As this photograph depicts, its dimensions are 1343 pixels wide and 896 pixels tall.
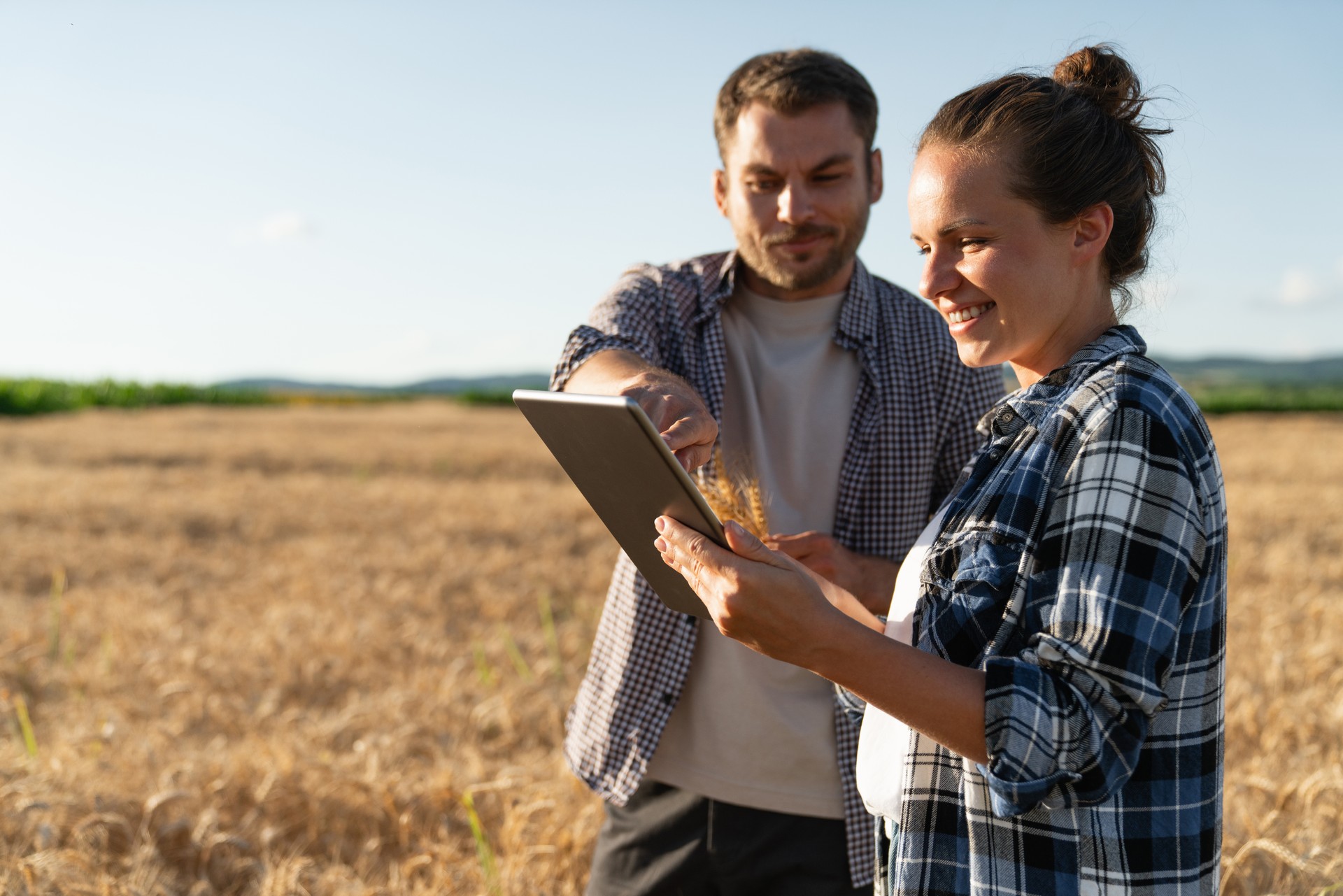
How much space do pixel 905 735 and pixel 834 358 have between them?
1.30 metres

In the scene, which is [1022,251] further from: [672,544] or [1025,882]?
[1025,882]

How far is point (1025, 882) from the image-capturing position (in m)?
1.43

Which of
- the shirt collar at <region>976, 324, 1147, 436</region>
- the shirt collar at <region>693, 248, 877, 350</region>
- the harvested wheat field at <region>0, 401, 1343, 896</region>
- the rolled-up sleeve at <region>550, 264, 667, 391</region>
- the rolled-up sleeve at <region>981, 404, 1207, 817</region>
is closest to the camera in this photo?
the rolled-up sleeve at <region>981, 404, 1207, 817</region>

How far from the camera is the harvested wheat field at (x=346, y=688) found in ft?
10.9

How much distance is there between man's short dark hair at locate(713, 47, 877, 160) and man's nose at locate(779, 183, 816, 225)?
18 centimetres

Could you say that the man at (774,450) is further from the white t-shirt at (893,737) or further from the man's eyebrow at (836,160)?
the white t-shirt at (893,737)

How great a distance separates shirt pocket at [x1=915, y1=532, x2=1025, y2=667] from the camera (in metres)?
1.42

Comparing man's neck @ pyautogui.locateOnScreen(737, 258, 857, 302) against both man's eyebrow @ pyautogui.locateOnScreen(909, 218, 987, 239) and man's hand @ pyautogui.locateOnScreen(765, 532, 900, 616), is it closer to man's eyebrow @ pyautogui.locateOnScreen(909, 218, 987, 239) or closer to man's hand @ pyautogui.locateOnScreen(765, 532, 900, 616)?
man's hand @ pyautogui.locateOnScreen(765, 532, 900, 616)

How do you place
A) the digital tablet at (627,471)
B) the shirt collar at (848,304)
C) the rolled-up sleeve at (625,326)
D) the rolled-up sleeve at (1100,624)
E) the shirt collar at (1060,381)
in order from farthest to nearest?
the shirt collar at (848,304)
the rolled-up sleeve at (625,326)
the shirt collar at (1060,381)
the digital tablet at (627,471)
the rolled-up sleeve at (1100,624)

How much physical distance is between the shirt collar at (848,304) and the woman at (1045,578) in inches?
36.7

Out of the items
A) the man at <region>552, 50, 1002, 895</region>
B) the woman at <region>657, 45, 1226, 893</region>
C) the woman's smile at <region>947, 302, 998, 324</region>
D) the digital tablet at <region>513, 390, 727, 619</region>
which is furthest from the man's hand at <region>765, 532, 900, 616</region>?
the woman's smile at <region>947, 302, 998, 324</region>

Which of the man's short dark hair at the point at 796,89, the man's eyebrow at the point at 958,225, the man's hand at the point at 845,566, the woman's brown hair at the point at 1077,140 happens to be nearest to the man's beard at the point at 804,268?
the man's short dark hair at the point at 796,89

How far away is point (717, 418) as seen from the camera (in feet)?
8.53

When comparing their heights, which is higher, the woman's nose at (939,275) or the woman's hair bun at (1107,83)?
the woman's hair bun at (1107,83)
